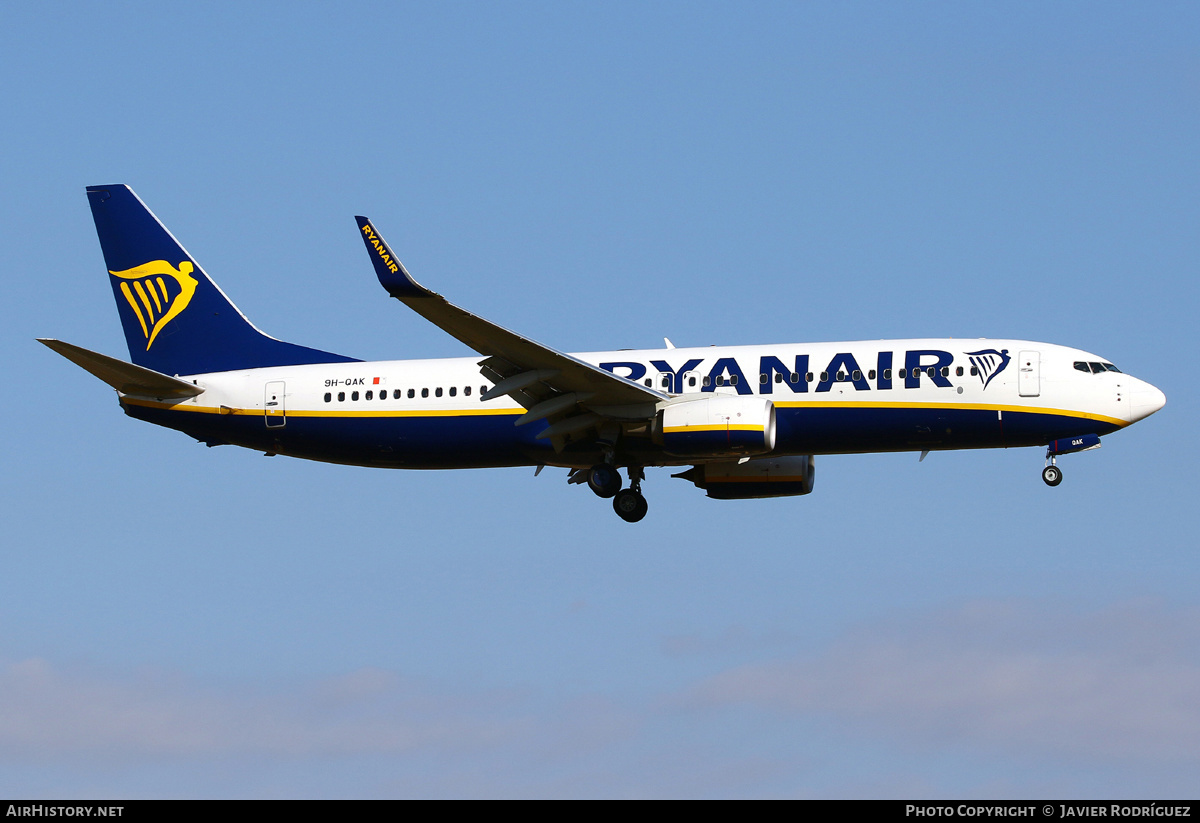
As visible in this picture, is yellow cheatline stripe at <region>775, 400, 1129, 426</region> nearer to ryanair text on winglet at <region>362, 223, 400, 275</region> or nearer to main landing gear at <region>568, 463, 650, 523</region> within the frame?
main landing gear at <region>568, 463, 650, 523</region>

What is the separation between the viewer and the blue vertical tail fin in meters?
46.8

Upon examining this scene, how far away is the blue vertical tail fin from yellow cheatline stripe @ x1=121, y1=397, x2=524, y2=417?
1891mm

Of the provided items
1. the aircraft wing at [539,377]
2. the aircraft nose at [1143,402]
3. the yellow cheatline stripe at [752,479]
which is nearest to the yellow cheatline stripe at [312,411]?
the aircraft wing at [539,377]

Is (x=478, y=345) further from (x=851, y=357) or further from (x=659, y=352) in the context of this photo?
(x=851, y=357)

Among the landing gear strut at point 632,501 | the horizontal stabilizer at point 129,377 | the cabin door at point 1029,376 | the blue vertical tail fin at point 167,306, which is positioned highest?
the blue vertical tail fin at point 167,306

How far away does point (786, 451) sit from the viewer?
1624 inches

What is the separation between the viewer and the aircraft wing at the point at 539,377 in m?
36.7

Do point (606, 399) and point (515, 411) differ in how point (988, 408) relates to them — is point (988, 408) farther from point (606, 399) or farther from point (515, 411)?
point (515, 411)

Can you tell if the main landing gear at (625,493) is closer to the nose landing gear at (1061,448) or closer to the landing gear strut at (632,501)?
the landing gear strut at (632,501)

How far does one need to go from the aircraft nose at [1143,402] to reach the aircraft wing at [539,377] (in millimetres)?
12048

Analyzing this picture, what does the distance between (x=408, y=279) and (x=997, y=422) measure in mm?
15774

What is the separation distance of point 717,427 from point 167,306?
18.5 metres
